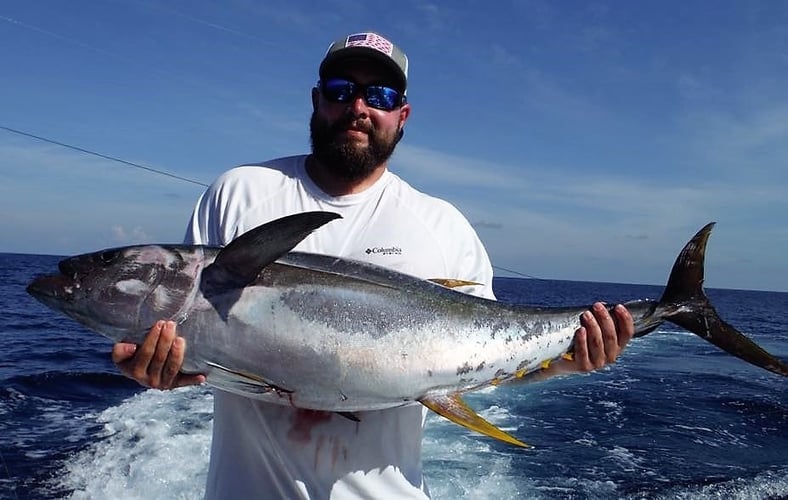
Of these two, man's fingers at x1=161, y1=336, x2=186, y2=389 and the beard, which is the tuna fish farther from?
the beard

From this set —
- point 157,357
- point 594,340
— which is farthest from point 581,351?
point 157,357

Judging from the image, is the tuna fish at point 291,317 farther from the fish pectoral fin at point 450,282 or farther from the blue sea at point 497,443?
the blue sea at point 497,443

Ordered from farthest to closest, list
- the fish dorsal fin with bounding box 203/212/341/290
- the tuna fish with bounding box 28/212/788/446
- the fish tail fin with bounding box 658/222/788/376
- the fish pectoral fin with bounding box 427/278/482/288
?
the fish tail fin with bounding box 658/222/788/376 → the fish pectoral fin with bounding box 427/278/482/288 → the tuna fish with bounding box 28/212/788/446 → the fish dorsal fin with bounding box 203/212/341/290

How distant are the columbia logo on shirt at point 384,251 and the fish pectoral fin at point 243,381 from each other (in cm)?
74

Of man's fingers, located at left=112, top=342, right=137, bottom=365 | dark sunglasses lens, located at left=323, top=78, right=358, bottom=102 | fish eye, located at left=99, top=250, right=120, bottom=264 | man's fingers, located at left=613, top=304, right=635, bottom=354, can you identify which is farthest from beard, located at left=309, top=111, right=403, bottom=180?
man's fingers, located at left=613, top=304, right=635, bottom=354

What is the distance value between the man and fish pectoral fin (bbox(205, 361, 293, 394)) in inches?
3.7

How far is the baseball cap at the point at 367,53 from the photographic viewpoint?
9.60 ft

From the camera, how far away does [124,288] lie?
2.38m

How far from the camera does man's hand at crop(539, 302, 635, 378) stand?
9.71 ft

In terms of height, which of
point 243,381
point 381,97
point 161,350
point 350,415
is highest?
point 381,97

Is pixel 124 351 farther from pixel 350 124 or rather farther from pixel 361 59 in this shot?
pixel 361 59

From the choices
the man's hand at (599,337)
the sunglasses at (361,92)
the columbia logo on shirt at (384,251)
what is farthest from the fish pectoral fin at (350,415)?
the sunglasses at (361,92)

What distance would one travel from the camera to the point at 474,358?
106 inches

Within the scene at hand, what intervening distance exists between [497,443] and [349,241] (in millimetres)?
8732
